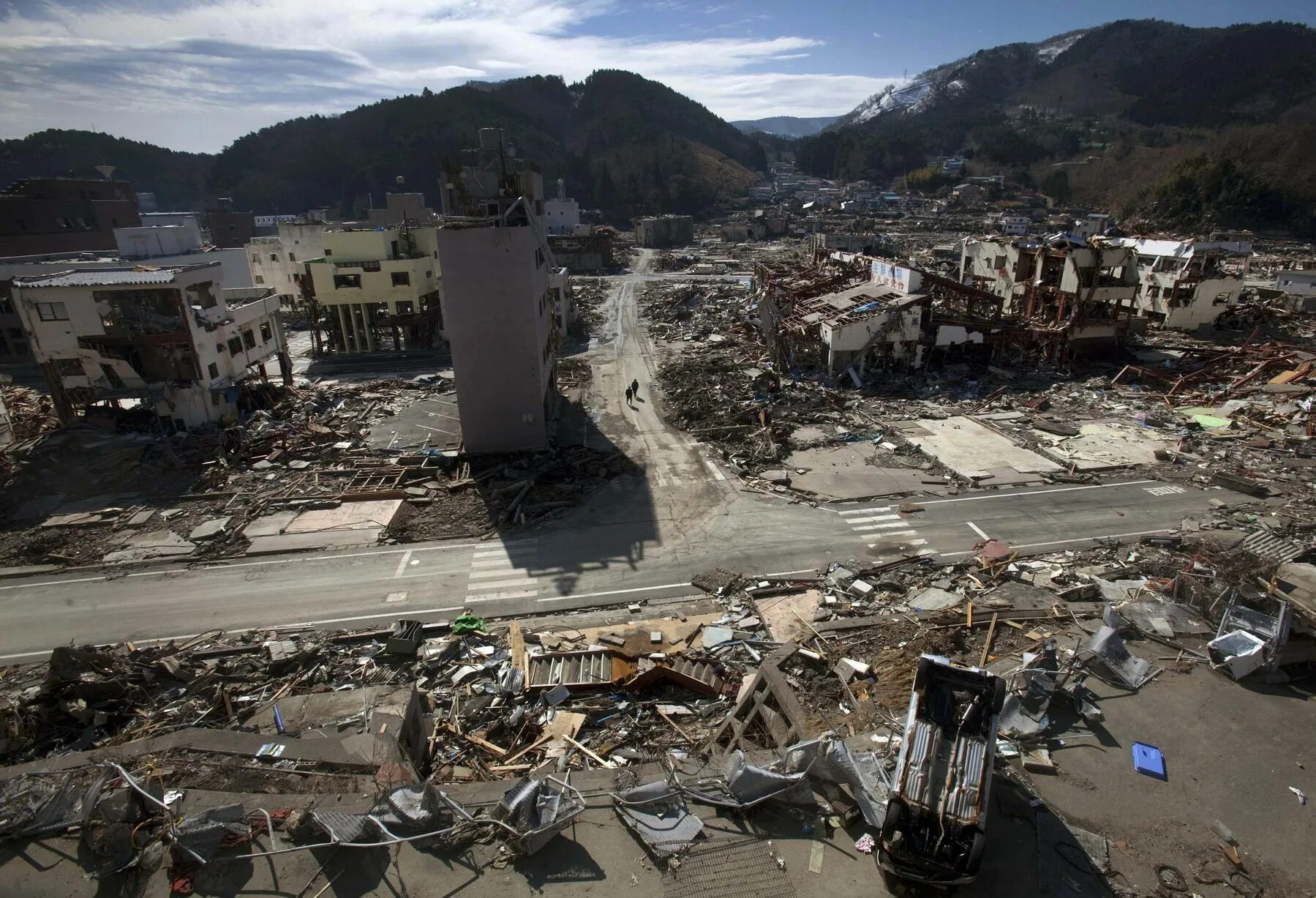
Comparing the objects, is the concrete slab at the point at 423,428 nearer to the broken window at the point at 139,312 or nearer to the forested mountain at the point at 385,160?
the broken window at the point at 139,312

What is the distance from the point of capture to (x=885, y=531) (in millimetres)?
19188

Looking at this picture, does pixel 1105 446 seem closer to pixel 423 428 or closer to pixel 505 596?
pixel 505 596

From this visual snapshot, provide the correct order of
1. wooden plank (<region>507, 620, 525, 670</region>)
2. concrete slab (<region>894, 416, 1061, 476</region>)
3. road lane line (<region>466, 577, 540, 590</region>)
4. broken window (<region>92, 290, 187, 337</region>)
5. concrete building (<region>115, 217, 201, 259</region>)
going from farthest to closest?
1. concrete building (<region>115, 217, 201, 259</region>)
2. broken window (<region>92, 290, 187, 337</region>)
3. concrete slab (<region>894, 416, 1061, 476</region>)
4. road lane line (<region>466, 577, 540, 590</region>)
5. wooden plank (<region>507, 620, 525, 670</region>)

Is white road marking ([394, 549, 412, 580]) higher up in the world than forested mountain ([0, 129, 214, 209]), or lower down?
lower down

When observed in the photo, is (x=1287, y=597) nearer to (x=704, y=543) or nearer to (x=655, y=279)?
(x=704, y=543)

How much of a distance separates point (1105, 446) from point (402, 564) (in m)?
25.7

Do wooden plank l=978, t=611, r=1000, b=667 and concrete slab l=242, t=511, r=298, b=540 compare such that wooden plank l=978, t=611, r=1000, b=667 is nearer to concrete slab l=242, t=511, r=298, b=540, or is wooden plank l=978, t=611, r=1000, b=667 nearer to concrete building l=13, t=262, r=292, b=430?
concrete slab l=242, t=511, r=298, b=540

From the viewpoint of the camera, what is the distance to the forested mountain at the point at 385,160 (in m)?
138

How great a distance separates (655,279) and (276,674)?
6331cm

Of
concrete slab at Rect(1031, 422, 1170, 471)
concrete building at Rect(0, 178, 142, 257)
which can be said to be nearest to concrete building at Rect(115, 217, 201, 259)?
concrete building at Rect(0, 178, 142, 257)

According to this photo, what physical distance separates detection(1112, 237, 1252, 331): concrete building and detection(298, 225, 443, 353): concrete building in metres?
47.2

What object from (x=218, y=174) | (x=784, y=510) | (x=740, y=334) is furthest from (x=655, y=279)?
(x=218, y=174)

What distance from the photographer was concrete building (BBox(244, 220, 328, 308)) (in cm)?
5469

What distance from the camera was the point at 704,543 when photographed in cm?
1892
